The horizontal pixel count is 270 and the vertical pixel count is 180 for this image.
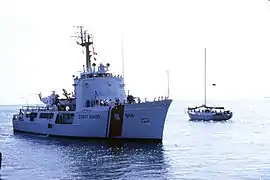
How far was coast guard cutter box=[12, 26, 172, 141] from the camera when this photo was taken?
6031 centimetres

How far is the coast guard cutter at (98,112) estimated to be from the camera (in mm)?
60312

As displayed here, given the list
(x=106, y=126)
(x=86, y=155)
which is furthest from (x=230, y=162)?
(x=106, y=126)

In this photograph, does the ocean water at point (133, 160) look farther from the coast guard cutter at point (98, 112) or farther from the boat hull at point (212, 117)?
the boat hull at point (212, 117)

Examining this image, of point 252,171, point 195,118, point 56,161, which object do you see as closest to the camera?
point 252,171

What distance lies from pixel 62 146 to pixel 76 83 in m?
12.3

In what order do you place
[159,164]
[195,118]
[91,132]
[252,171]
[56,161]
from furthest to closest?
[195,118]
[91,132]
[56,161]
[159,164]
[252,171]

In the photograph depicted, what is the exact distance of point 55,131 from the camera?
234ft

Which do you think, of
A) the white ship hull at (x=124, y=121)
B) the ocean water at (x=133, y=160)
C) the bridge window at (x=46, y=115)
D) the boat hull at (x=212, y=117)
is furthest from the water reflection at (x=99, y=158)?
the boat hull at (x=212, y=117)

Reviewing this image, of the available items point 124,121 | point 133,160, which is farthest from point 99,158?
point 124,121

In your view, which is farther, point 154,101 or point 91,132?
point 91,132

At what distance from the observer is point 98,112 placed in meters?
62.1

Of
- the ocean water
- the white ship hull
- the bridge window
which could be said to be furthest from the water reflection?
the bridge window

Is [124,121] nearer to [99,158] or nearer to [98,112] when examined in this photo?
[98,112]

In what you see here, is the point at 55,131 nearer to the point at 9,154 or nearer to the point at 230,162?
the point at 9,154
